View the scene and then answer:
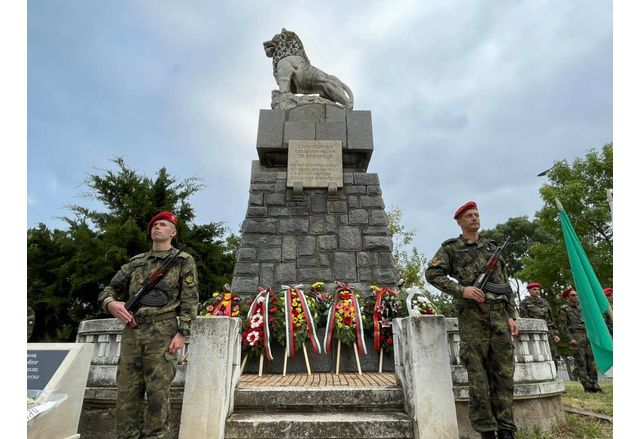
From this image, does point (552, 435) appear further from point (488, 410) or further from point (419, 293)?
point (419, 293)

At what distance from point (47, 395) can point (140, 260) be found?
1.36 m

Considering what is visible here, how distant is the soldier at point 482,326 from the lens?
11.7 ft

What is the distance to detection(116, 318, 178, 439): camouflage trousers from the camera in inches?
131

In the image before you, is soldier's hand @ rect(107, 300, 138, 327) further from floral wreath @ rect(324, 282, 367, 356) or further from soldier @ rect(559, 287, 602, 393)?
soldier @ rect(559, 287, 602, 393)

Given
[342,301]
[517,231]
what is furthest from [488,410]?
[517,231]

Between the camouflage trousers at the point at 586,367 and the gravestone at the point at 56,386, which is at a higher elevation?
the gravestone at the point at 56,386

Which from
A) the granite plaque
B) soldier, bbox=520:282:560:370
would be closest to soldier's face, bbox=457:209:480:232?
the granite plaque

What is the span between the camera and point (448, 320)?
4.86m

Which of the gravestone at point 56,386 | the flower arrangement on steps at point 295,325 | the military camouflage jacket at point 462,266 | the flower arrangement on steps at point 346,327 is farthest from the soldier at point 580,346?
the gravestone at point 56,386

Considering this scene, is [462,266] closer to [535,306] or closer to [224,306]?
[224,306]

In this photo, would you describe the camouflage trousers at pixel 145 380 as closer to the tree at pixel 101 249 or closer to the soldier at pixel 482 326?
the soldier at pixel 482 326

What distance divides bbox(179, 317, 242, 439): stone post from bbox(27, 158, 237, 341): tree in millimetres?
11175

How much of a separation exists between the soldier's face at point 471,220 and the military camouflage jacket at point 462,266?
0.14 m

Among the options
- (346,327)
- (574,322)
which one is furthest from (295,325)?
(574,322)
